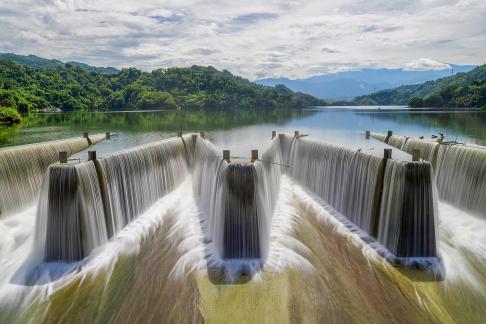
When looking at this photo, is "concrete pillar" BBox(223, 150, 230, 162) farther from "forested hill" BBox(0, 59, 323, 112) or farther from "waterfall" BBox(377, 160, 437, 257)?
"forested hill" BBox(0, 59, 323, 112)

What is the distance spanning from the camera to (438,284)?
9852mm

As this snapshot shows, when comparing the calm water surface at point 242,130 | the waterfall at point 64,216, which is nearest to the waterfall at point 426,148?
the calm water surface at point 242,130

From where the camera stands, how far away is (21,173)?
15398mm

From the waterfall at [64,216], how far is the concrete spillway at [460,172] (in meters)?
11.8

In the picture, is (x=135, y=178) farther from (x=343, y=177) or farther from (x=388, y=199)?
(x=388, y=199)

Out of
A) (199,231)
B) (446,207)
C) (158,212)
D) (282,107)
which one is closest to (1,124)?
(158,212)

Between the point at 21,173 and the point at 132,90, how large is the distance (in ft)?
367

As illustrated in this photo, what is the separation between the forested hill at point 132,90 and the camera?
102 m

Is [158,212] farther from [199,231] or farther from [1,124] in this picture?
[1,124]

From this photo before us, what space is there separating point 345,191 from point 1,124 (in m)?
47.5

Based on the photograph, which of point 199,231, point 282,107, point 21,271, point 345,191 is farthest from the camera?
point 282,107

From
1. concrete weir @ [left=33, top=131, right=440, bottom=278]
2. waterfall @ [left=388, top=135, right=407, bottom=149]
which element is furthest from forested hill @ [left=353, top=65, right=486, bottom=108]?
concrete weir @ [left=33, top=131, right=440, bottom=278]

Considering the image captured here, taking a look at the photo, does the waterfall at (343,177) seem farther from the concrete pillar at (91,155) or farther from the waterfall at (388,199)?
the concrete pillar at (91,155)

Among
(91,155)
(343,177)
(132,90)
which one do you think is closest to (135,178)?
(91,155)
